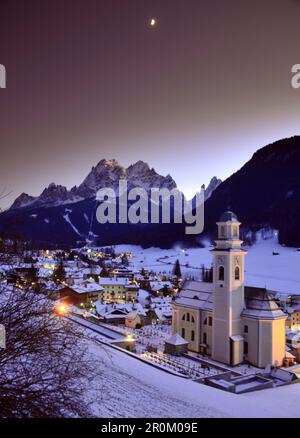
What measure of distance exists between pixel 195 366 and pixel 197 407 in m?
10.2

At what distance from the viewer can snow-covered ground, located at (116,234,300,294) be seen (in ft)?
211

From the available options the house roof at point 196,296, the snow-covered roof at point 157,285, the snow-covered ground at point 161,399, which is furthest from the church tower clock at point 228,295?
the snow-covered roof at point 157,285

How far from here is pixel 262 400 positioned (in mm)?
11391

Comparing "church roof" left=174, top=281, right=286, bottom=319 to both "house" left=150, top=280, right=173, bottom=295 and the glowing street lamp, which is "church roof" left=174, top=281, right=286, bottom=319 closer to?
the glowing street lamp

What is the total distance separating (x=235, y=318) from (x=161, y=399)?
41.5 feet

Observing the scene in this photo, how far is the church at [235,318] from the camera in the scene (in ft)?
66.9

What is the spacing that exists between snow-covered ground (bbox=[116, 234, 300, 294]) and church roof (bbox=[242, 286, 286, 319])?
32.6 meters

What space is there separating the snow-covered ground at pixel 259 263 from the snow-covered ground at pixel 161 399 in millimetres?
43126

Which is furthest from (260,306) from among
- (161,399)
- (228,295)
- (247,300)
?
(161,399)

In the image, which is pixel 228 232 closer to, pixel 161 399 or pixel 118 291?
pixel 161 399

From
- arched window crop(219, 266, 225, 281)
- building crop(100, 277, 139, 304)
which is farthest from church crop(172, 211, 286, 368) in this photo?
building crop(100, 277, 139, 304)

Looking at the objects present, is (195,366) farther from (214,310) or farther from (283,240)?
(283,240)

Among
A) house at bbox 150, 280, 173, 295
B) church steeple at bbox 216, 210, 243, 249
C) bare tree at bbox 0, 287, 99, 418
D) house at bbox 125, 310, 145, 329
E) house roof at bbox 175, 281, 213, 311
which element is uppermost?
church steeple at bbox 216, 210, 243, 249

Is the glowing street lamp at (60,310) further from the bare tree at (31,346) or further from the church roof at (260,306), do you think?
the church roof at (260,306)
